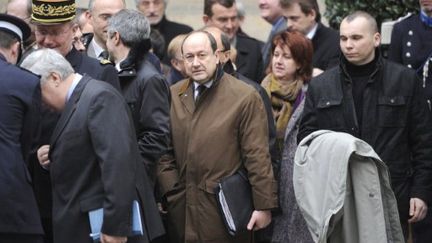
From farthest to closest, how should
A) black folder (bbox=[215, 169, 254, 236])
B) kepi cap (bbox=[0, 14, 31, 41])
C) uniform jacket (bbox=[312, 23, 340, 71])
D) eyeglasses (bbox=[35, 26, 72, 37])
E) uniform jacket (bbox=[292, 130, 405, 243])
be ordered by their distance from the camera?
uniform jacket (bbox=[312, 23, 340, 71]), black folder (bbox=[215, 169, 254, 236]), eyeglasses (bbox=[35, 26, 72, 37]), kepi cap (bbox=[0, 14, 31, 41]), uniform jacket (bbox=[292, 130, 405, 243])

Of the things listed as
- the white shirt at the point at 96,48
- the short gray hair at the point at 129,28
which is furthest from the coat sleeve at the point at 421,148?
the white shirt at the point at 96,48

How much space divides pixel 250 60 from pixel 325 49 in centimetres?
91

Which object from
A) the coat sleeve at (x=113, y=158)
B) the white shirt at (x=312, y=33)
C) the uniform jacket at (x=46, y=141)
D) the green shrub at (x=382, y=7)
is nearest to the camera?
the coat sleeve at (x=113, y=158)

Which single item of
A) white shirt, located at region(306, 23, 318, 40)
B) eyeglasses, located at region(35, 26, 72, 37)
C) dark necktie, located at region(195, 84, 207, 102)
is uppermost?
eyeglasses, located at region(35, 26, 72, 37)

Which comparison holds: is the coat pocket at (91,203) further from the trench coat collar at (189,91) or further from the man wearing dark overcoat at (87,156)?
the trench coat collar at (189,91)

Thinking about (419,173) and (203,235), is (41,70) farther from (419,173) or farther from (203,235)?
(419,173)

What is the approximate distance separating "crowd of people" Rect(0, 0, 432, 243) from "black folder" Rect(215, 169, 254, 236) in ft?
0.14

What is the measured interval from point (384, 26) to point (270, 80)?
1570mm

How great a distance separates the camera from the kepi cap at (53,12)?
852 cm

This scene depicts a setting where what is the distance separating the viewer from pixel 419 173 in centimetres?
869

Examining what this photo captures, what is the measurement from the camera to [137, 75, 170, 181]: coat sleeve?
8383mm

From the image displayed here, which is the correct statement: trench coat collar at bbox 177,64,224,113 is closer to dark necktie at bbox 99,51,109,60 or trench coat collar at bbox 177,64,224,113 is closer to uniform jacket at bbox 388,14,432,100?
dark necktie at bbox 99,51,109,60

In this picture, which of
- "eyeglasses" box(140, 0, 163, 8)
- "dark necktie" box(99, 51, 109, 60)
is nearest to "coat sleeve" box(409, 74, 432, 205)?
"dark necktie" box(99, 51, 109, 60)

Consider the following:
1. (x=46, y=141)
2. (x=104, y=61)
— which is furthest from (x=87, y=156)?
(x=104, y=61)
